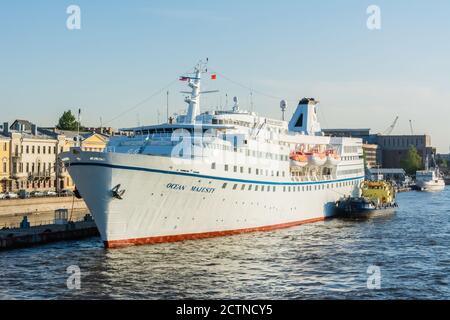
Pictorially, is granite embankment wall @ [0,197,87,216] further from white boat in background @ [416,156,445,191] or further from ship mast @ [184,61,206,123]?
white boat in background @ [416,156,445,191]

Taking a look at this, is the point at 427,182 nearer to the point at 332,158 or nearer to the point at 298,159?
the point at 332,158

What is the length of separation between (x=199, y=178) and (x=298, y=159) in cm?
2031

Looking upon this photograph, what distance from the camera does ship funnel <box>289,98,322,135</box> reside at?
8319cm

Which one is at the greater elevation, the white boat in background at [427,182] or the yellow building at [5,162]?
the yellow building at [5,162]

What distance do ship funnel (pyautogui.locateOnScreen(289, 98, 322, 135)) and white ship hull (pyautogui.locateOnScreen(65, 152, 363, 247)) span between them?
30769mm

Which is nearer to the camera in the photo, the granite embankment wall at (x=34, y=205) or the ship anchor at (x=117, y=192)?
the ship anchor at (x=117, y=192)

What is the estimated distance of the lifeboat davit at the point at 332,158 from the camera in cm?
7206

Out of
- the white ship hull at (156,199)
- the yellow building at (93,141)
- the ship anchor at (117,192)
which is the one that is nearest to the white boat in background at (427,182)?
the yellow building at (93,141)

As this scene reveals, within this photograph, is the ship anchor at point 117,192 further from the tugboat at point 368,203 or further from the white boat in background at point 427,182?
the white boat in background at point 427,182

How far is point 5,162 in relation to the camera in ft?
295

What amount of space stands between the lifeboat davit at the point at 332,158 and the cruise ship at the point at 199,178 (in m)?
0.41

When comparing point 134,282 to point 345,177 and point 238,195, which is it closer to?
point 238,195

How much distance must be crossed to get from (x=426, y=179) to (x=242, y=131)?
144589mm
